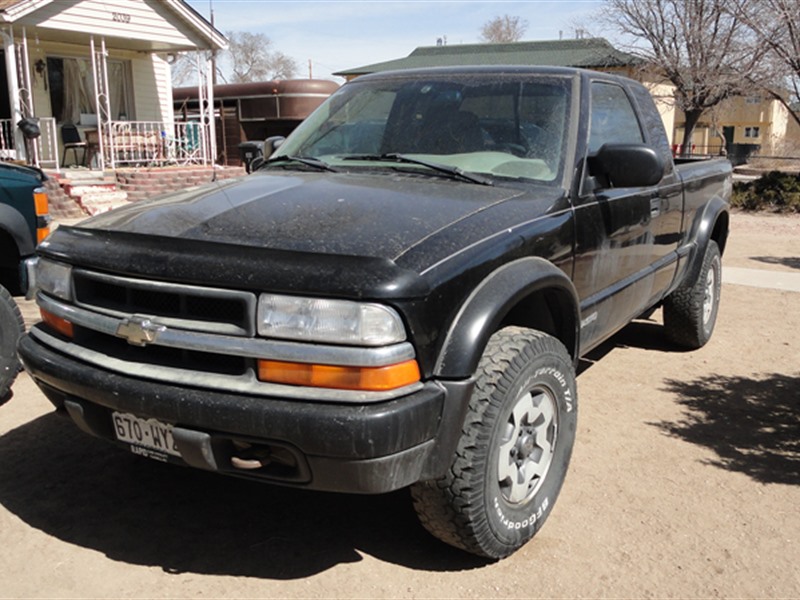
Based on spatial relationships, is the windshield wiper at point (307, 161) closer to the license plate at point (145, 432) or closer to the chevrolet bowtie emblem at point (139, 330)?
the chevrolet bowtie emblem at point (139, 330)

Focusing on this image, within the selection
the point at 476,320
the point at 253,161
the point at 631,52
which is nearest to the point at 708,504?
the point at 476,320

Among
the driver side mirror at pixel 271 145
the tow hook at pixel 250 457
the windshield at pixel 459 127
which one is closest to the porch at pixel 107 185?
the driver side mirror at pixel 271 145

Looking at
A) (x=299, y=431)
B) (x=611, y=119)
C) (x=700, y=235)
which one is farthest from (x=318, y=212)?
(x=700, y=235)

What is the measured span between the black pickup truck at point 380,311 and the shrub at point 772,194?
43.4 ft

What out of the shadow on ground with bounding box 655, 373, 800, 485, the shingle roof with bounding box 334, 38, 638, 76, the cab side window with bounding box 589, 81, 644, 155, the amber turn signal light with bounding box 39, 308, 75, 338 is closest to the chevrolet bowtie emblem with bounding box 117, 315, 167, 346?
the amber turn signal light with bounding box 39, 308, 75, 338

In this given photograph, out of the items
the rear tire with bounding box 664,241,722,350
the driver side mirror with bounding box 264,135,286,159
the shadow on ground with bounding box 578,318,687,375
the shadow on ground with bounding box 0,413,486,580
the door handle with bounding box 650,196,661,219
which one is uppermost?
the driver side mirror with bounding box 264,135,286,159

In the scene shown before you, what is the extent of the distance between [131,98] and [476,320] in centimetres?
1693

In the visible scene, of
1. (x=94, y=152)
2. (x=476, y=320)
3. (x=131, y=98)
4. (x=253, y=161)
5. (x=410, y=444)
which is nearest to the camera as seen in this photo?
(x=410, y=444)

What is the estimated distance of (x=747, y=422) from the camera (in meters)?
4.50

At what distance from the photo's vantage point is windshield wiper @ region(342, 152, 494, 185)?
11.5 feet

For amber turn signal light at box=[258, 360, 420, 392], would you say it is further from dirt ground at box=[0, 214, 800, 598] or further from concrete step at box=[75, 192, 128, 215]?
concrete step at box=[75, 192, 128, 215]

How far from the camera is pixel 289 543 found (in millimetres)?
3168

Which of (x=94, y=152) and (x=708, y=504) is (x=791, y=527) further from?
(x=94, y=152)

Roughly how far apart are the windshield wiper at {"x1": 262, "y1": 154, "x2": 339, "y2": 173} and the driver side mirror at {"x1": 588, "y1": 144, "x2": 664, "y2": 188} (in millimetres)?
A: 1278
